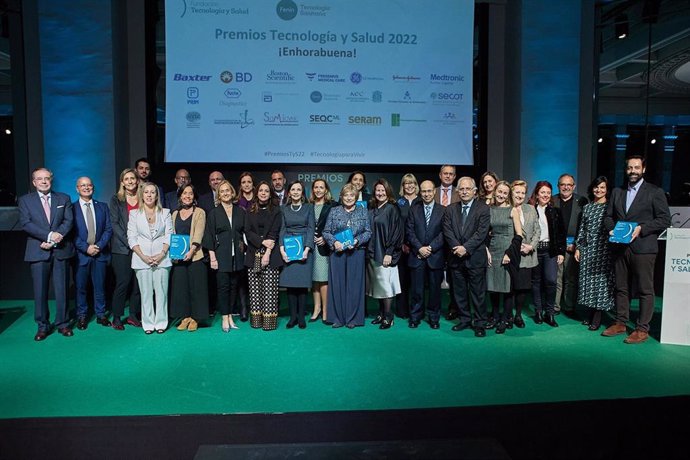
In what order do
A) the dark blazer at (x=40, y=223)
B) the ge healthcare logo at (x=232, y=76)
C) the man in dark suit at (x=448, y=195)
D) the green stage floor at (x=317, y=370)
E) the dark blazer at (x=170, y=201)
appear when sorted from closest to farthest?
the green stage floor at (x=317, y=370) < the dark blazer at (x=40, y=223) < the man in dark suit at (x=448, y=195) < the dark blazer at (x=170, y=201) < the ge healthcare logo at (x=232, y=76)

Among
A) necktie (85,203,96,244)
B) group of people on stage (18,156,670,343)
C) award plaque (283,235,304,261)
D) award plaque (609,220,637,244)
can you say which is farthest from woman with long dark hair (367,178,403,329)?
necktie (85,203,96,244)

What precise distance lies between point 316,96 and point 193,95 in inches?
65.0

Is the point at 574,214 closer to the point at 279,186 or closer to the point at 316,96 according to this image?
the point at 279,186

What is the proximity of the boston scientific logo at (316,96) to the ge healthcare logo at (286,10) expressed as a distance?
103cm

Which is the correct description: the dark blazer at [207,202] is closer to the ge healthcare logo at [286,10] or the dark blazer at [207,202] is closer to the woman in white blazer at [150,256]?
the woman in white blazer at [150,256]

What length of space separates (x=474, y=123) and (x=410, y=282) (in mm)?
2956

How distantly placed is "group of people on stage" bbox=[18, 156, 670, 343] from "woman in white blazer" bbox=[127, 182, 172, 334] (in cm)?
1

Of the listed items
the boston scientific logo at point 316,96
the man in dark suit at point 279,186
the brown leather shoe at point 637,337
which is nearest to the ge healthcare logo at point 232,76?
the boston scientific logo at point 316,96

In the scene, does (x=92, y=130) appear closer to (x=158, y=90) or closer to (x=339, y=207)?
(x=158, y=90)

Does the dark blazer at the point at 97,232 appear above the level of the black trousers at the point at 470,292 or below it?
above

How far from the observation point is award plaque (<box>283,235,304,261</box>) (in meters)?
4.90

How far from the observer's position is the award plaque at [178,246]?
185 inches

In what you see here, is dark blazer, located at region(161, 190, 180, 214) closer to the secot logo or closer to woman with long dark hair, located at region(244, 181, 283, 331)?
woman with long dark hair, located at region(244, 181, 283, 331)

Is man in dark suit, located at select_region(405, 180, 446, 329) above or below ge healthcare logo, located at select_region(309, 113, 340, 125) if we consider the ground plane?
below
